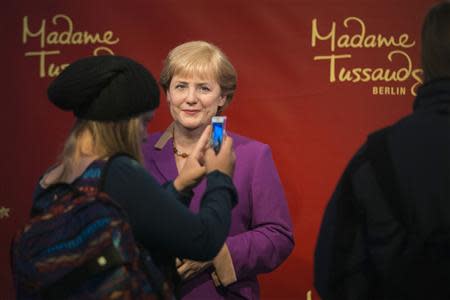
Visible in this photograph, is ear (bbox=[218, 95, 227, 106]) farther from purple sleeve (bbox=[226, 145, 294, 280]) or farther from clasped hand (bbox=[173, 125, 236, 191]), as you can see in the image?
clasped hand (bbox=[173, 125, 236, 191])

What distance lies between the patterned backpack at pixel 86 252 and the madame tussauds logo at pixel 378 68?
1573 mm

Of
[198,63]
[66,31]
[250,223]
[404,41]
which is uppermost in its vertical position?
[66,31]

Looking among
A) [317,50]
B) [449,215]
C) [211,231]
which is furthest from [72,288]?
[317,50]

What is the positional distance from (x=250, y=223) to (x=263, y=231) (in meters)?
0.08

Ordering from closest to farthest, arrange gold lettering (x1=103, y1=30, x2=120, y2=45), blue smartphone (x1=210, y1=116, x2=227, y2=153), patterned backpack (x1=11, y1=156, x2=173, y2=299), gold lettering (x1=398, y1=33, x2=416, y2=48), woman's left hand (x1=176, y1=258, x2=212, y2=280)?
patterned backpack (x1=11, y1=156, x2=173, y2=299) → blue smartphone (x1=210, y1=116, x2=227, y2=153) → woman's left hand (x1=176, y1=258, x2=212, y2=280) → gold lettering (x1=398, y1=33, x2=416, y2=48) → gold lettering (x1=103, y1=30, x2=120, y2=45)

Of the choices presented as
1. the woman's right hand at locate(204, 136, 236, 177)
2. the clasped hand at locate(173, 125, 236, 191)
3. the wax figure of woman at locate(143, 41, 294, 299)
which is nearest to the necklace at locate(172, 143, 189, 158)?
the wax figure of woman at locate(143, 41, 294, 299)

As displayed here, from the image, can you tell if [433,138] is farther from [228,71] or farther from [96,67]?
[228,71]

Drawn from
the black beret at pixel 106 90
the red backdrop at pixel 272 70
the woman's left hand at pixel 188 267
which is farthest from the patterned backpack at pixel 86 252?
the red backdrop at pixel 272 70

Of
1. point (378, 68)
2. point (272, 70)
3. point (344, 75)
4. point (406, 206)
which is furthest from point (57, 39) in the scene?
point (406, 206)

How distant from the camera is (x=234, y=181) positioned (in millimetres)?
2633

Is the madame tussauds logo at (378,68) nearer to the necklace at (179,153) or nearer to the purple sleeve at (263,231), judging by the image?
the purple sleeve at (263,231)

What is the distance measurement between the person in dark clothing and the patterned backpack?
450 millimetres

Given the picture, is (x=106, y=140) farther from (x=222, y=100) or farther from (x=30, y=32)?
(x=30, y=32)

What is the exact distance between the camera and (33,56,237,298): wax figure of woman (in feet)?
5.80
